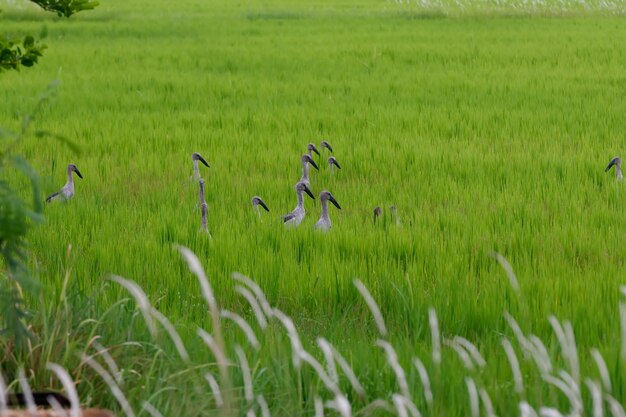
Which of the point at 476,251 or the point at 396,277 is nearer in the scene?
the point at 396,277

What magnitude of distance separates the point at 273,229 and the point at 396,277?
1.22 m

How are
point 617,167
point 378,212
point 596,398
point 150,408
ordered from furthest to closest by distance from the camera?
point 617,167 → point 378,212 → point 150,408 → point 596,398

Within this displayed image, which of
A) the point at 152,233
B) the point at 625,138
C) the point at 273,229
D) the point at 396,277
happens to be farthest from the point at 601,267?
the point at 625,138

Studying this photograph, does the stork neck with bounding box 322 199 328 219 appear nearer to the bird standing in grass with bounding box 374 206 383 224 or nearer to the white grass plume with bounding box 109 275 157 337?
the bird standing in grass with bounding box 374 206 383 224

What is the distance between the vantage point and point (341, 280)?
505 cm

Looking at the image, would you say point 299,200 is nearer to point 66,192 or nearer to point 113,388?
point 66,192

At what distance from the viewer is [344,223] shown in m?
6.40

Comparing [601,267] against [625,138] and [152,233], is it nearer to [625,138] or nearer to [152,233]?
[152,233]

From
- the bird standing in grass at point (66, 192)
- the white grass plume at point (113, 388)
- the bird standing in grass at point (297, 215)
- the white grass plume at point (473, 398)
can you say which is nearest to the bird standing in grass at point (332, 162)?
the bird standing in grass at point (297, 215)

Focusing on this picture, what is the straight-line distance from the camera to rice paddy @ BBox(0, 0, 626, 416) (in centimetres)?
351

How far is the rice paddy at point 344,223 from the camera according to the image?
351 centimetres

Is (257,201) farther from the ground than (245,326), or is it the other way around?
(245,326)

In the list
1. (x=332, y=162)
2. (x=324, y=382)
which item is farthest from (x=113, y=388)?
(x=332, y=162)

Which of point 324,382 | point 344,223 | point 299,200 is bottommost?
point 344,223
